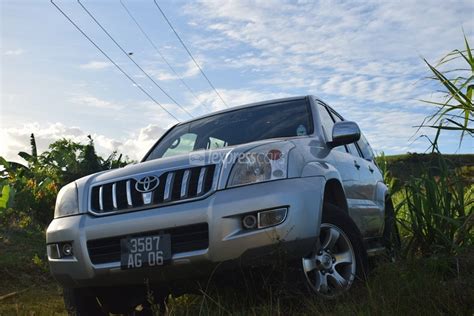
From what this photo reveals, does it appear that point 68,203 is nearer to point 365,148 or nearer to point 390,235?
point 390,235

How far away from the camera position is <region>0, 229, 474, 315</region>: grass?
2920mm

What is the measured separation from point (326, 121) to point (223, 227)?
2025mm

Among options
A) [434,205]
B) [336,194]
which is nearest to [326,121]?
[336,194]

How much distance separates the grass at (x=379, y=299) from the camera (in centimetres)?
292

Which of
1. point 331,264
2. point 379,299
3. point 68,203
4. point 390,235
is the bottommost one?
point 390,235

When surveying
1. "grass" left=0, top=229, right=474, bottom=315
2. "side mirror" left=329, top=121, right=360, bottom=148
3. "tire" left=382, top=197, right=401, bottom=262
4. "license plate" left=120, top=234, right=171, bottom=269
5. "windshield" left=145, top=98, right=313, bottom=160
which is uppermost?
"windshield" left=145, top=98, right=313, bottom=160

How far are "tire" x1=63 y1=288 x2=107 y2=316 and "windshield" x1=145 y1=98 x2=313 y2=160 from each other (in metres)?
1.40

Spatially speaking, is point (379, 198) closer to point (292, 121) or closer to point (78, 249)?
point (292, 121)

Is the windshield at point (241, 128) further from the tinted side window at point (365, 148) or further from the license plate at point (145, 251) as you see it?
the tinted side window at point (365, 148)

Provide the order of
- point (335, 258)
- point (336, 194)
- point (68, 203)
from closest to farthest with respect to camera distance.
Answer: point (335, 258), point (68, 203), point (336, 194)

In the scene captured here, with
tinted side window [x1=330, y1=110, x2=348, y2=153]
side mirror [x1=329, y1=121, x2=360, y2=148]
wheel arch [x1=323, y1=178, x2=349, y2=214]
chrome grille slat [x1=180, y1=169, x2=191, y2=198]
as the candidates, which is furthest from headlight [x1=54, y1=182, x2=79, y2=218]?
tinted side window [x1=330, y1=110, x2=348, y2=153]

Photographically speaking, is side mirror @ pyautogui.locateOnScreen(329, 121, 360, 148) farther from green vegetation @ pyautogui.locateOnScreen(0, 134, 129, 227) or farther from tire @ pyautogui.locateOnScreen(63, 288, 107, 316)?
green vegetation @ pyautogui.locateOnScreen(0, 134, 129, 227)

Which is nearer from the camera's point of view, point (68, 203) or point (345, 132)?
point (68, 203)

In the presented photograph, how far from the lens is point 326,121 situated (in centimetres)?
472
